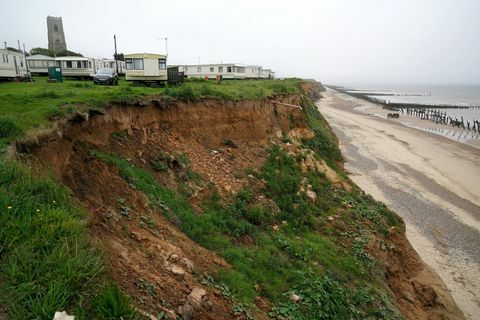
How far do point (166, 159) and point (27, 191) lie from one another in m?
7.11

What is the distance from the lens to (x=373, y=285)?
1170cm

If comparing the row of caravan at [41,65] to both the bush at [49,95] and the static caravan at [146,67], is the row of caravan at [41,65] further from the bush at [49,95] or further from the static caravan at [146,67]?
the bush at [49,95]

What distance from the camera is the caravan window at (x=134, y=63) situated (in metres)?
24.6

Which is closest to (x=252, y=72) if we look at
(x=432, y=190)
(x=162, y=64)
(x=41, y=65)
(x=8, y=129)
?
(x=41, y=65)

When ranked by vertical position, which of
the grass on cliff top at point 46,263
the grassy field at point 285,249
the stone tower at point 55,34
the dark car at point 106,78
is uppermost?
the stone tower at point 55,34

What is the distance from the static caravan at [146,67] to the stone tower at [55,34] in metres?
67.3

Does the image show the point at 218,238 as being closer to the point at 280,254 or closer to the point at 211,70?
the point at 280,254

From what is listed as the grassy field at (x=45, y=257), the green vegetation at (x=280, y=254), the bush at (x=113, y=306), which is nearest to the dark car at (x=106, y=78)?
the green vegetation at (x=280, y=254)

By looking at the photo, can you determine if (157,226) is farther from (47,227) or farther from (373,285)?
(373,285)

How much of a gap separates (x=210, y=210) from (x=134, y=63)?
17.0 m

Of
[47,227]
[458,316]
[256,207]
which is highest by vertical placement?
[47,227]

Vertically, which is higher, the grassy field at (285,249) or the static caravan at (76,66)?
the static caravan at (76,66)

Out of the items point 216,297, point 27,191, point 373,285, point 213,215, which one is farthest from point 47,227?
A: point 373,285

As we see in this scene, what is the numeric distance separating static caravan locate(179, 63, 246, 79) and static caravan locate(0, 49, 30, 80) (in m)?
25.0
